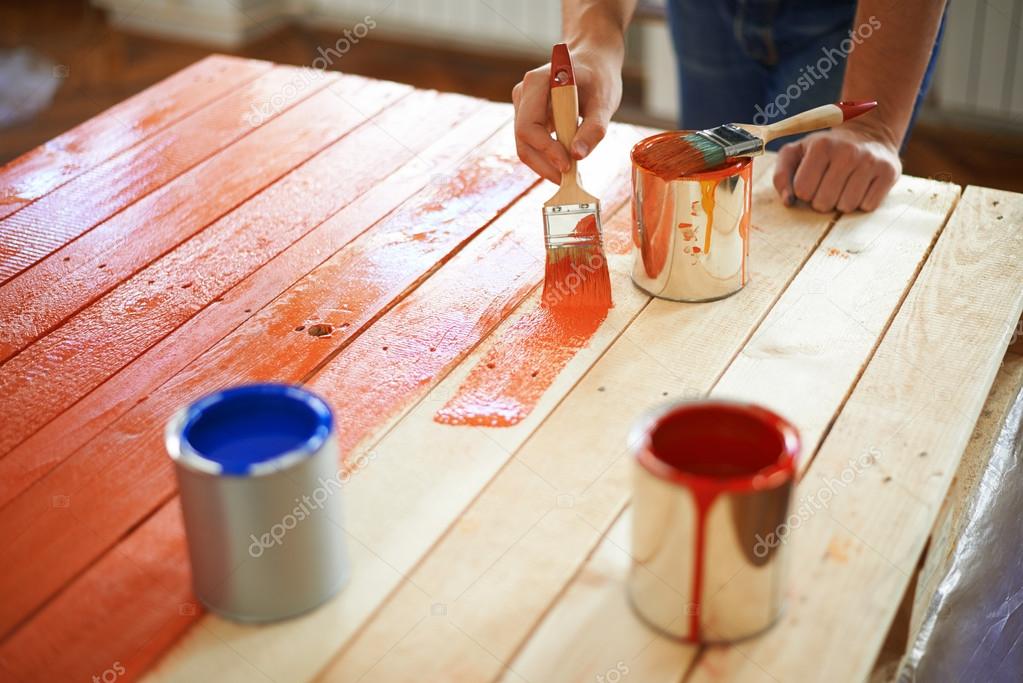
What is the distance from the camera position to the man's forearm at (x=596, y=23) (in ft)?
4.80

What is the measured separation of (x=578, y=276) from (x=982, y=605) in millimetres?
524

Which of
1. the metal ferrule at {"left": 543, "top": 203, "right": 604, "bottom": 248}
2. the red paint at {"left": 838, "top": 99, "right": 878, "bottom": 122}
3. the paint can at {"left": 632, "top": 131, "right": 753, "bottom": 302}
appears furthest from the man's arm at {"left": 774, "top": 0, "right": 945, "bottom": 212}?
the metal ferrule at {"left": 543, "top": 203, "right": 604, "bottom": 248}

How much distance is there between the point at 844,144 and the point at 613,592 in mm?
736

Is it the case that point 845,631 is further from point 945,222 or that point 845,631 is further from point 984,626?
point 945,222

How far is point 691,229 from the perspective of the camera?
1149mm

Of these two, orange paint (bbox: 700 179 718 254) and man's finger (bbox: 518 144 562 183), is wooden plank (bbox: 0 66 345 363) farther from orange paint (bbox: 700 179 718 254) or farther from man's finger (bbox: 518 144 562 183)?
orange paint (bbox: 700 179 718 254)

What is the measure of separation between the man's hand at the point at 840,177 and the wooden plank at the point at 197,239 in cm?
50

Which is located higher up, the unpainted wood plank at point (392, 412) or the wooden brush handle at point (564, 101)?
the wooden brush handle at point (564, 101)

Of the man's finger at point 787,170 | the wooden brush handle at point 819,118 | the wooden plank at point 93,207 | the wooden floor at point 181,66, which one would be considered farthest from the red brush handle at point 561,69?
the wooden floor at point 181,66

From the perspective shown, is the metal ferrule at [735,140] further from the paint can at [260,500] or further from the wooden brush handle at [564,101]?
the paint can at [260,500]

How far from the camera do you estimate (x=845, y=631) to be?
2.66 ft

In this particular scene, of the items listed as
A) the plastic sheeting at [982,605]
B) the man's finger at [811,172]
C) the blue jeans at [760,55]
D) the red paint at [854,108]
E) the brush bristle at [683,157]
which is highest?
the brush bristle at [683,157]

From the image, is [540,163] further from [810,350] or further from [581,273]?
[810,350]

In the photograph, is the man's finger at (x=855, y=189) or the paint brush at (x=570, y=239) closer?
the paint brush at (x=570, y=239)
